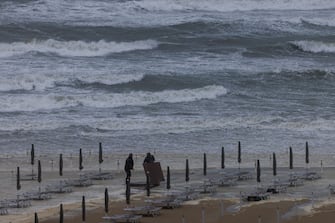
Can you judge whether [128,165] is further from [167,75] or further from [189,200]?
[167,75]

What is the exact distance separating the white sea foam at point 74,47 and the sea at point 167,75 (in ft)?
0.19

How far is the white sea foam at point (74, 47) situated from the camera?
5762 centimetres

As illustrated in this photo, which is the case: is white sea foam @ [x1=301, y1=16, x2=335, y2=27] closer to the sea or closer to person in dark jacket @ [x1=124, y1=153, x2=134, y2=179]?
the sea

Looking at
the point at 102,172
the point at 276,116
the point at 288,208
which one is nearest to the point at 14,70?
the point at 276,116

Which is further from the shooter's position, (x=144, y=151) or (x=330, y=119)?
(x=330, y=119)

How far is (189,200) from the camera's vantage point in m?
30.2

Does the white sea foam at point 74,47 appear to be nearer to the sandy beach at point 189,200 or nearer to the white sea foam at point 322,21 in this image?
the white sea foam at point 322,21

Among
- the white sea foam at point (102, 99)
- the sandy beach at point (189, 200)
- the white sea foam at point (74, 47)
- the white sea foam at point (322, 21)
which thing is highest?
the white sea foam at point (322, 21)

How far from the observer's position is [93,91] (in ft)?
161

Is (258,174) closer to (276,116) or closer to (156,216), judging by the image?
(156,216)

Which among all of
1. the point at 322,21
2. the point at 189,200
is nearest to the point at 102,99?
the point at 189,200

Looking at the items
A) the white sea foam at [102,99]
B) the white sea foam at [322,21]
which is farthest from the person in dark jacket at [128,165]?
the white sea foam at [322,21]

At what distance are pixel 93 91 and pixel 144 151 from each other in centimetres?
1161

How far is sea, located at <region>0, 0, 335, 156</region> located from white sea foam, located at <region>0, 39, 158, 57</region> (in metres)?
0.06
